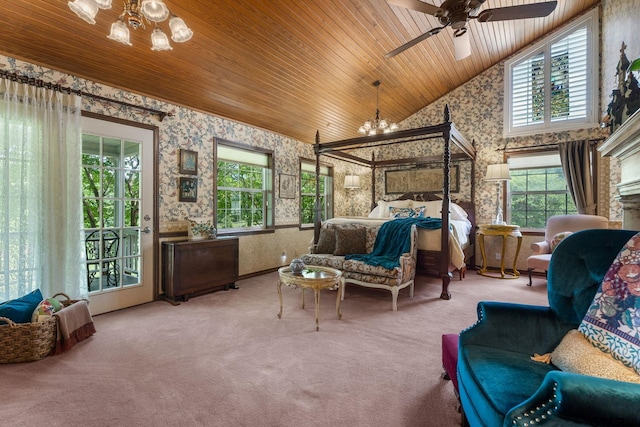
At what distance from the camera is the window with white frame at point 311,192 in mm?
5887

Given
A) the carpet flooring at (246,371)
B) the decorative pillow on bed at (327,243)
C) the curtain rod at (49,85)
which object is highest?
the curtain rod at (49,85)

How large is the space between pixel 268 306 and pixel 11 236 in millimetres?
2378

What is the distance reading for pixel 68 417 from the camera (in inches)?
61.0

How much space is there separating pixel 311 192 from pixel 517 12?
14.3 feet

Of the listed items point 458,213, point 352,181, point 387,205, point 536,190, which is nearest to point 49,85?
point 352,181

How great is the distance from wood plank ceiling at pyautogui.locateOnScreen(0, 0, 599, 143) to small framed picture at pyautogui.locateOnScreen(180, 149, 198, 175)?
25.5 inches

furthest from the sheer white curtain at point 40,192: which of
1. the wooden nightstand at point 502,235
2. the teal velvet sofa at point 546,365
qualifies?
the wooden nightstand at point 502,235

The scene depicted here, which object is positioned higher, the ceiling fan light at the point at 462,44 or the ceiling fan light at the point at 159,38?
the ceiling fan light at the point at 462,44

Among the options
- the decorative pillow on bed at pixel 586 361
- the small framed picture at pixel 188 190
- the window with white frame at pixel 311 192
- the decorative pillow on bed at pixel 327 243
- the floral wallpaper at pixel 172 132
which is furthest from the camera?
the window with white frame at pixel 311 192

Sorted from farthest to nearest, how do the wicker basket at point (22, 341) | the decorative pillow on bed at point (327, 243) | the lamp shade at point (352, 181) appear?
the lamp shade at point (352, 181), the decorative pillow on bed at point (327, 243), the wicker basket at point (22, 341)

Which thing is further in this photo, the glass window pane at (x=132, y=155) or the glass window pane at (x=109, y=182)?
the glass window pane at (x=132, y=155)

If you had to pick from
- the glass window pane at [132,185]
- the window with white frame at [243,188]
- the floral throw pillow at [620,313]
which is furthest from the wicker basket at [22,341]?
the floral throw pillow at [620,313]

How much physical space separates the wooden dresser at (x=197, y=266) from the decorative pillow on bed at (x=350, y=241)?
4.74 feet

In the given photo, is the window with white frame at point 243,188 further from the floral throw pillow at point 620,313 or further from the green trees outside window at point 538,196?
the green trees outside window at point 538,196
